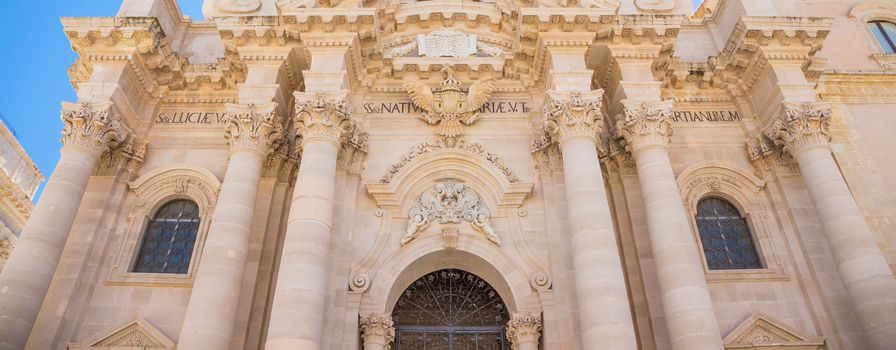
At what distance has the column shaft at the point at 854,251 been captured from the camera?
11.6 meters

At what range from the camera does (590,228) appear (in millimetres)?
11844

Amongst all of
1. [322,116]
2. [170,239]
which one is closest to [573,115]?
[322,116]

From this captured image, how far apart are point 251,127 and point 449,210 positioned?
4.85 m

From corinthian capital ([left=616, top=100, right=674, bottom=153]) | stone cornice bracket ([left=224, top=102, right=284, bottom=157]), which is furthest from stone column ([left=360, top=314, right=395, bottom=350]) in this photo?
corinthian capital ([left=616, top=100, right=674, bottom=153])

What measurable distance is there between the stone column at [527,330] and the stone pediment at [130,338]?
23.8 ft

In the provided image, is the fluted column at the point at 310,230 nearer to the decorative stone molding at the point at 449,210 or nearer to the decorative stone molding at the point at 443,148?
the decorative stone molding at the point at 443,148

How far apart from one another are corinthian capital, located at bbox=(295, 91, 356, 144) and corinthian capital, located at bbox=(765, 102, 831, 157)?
10197 millimetres

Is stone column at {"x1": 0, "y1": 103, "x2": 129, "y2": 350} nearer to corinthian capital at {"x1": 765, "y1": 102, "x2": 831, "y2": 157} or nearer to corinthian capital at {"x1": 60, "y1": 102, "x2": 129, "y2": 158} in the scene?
corinthian capital at {"x1": 60, "y1": 102, "x2": 129, "y2": 158}

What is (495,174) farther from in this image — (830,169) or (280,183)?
(830,169)

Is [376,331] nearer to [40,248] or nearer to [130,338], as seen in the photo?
[130,338]

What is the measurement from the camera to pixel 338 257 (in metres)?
13.3

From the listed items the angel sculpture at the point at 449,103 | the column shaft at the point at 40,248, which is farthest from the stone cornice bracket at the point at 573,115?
the column shaft at the point at 40,248

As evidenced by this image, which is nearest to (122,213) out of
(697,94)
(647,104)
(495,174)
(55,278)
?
(55,278)

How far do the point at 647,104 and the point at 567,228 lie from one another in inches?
134
